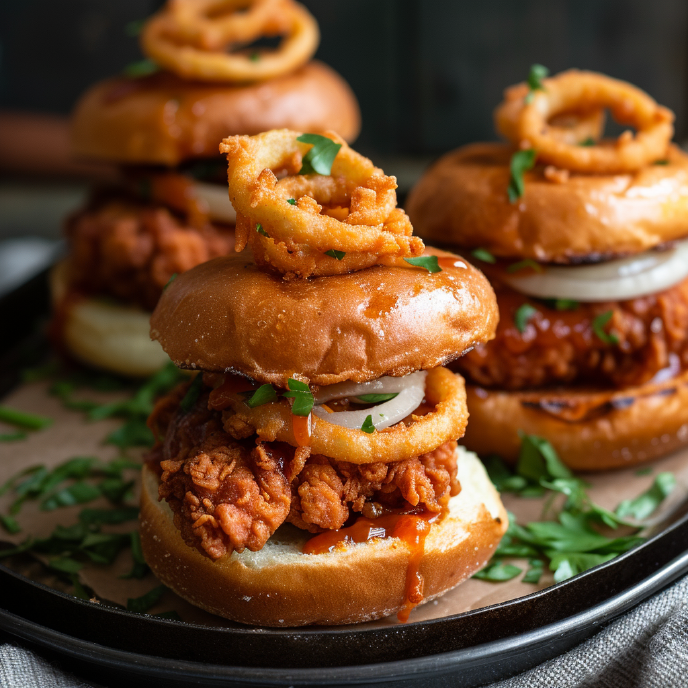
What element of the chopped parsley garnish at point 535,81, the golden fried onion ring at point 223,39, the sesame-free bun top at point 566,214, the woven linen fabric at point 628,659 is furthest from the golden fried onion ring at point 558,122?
the woven linen fabric at point 628,659

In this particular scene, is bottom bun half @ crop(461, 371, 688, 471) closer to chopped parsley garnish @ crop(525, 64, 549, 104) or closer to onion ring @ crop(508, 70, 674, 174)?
onion ring @ crop(508, 70, 674, 174)

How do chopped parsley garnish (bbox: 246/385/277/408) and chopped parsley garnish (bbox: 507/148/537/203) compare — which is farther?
chopped parsley garnish (bbox: 507/148/537/203)

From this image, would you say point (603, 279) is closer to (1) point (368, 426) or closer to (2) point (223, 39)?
(1) point (368, 426)

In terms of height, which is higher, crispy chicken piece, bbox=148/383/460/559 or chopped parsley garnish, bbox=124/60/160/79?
chopped parsley garnish, bbox=124/60/160/79

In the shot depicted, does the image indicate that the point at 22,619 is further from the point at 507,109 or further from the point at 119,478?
the point at 507,109

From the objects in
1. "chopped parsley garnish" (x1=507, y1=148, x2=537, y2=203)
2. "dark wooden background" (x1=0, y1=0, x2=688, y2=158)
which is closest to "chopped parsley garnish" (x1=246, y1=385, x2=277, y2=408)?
"chopped parsley garnish" (x1=507, y1=148, x2=537, y2=203)

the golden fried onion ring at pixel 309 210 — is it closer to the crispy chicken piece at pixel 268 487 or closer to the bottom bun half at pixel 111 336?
the crispy chicken piece at pixel 268 487
